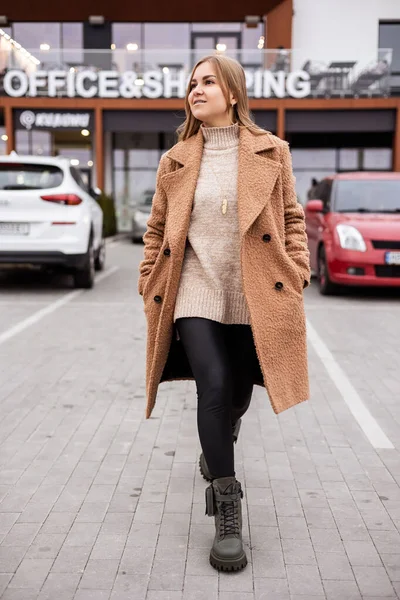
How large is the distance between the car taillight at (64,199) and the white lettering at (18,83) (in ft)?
53.7

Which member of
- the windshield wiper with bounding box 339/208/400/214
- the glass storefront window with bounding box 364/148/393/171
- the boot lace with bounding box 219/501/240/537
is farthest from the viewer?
the glass storefront window with bounding box 364/148/393/171

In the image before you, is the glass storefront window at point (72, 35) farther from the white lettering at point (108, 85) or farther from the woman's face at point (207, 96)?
the woman's face at point (207, 96)

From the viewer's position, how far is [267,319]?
3057mm

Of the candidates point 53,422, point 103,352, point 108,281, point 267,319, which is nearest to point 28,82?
point 108,281

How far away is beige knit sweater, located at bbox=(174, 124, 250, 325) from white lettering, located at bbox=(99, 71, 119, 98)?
916 inches

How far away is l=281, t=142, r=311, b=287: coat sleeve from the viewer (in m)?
3.18

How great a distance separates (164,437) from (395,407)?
1.66 meters

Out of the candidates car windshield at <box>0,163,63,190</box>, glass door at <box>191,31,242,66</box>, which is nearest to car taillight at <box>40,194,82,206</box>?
car windshield at <box>0,163,63,190</box>

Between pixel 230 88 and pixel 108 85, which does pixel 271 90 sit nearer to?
pixel 108 85

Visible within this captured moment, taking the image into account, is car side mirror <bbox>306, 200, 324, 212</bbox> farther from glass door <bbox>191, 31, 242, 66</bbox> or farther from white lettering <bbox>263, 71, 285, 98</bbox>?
glass door <bbox>191, 31, 242, 66</bbox>

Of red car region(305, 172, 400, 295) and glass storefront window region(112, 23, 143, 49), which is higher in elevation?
glass storefront window region(112, 23, 143, 49)

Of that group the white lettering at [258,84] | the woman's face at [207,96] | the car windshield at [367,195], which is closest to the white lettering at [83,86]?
the white lettering at [258,84]

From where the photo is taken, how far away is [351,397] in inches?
214

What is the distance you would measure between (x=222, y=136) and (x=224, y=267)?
0.54m
